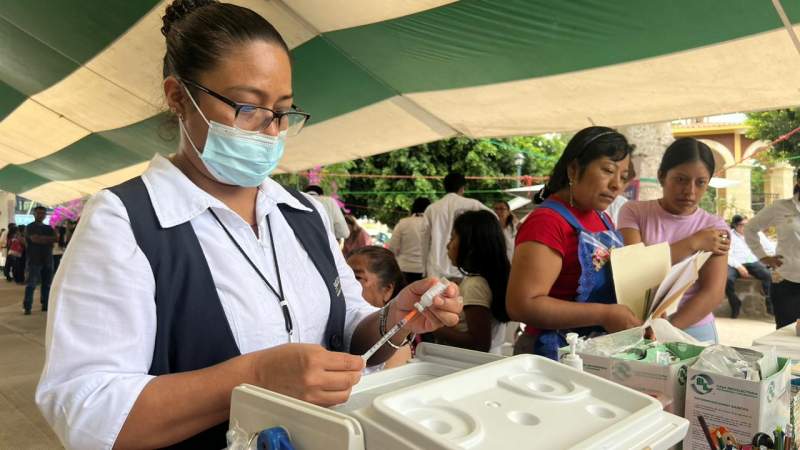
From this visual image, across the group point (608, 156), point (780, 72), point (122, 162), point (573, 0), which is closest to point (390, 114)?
point (573, 0)

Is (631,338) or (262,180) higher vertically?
(262,180)

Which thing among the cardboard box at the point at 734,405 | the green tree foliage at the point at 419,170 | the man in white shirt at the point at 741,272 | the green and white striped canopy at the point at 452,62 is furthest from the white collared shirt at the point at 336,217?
the green tree foliage at the point at 419,170

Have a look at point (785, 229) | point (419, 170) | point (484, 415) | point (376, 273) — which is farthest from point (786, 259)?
point (419, 170)

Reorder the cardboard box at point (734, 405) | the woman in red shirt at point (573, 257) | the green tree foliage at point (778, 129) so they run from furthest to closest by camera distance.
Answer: the green tree foliage at point (778, 129), the woman in red shirt at point (573, 257), the cardboard box at point (734, 405)

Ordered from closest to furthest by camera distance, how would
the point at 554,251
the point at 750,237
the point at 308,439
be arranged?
the point at 308,439
the point at 554,251
the point at 750,237

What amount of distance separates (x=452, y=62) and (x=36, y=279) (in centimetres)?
784

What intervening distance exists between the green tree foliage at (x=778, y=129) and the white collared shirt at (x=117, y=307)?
1438 centimetres

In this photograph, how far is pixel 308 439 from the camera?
1.99 feet

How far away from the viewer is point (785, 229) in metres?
3.56

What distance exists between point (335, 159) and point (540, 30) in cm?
340

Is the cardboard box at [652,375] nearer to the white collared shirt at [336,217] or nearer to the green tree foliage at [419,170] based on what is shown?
the white collared shirt at [336,217]

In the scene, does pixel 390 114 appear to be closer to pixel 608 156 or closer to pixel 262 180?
pixel 608 156

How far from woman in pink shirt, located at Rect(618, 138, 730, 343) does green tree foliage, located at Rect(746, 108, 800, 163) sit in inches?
494

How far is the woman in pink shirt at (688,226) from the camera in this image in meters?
1.84
